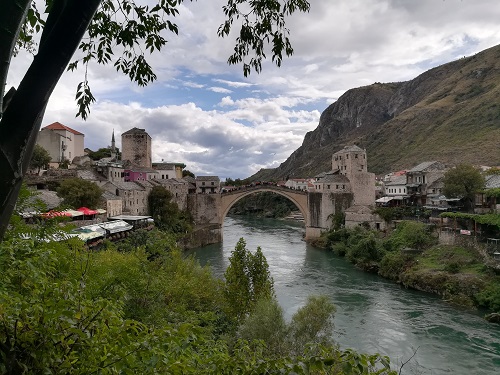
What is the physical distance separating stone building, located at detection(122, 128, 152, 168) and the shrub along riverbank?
28.3 meters

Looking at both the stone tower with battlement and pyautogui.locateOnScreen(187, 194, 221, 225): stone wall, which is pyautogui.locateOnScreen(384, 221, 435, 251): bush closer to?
the stone tower with battlement

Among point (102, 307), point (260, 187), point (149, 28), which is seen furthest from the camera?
point (260, 187)

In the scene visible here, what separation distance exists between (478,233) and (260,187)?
2450 centimetres

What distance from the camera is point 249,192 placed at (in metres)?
45.0

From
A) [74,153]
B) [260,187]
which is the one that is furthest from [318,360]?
[74,153]

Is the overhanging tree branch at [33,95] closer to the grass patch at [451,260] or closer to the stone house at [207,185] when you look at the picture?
the grass patch at [451,260]

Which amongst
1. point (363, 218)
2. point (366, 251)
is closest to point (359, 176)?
point (363, 218)

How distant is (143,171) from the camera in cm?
4575

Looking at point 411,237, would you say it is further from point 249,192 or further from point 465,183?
point 249,192

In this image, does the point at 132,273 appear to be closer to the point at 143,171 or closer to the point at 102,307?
the point at 102,307

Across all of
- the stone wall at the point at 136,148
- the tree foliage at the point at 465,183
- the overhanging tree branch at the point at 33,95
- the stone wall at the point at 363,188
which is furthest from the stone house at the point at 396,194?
the overhanging tree branch at the point at 33,95

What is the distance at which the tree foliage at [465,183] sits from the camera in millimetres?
29359

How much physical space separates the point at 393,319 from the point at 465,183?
1701cm

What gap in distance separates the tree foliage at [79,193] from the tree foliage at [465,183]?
85.9ft
